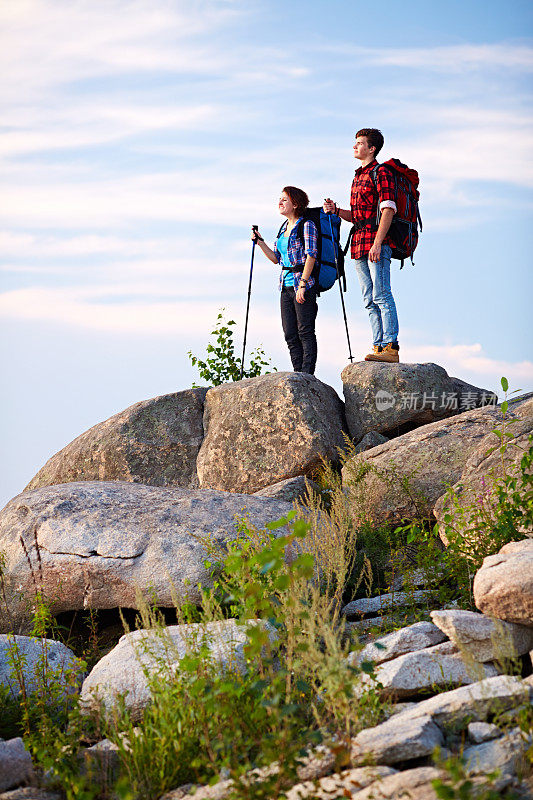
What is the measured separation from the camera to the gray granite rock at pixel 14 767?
4.27 m

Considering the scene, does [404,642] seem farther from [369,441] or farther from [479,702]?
[369,441]

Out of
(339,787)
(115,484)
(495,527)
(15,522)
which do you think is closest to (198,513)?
(115,484)

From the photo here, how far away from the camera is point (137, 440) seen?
10.5m

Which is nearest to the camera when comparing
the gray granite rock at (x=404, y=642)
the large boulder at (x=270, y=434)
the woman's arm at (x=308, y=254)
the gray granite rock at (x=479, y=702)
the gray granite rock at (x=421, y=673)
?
the gray granite rock at (x=479, y=702)

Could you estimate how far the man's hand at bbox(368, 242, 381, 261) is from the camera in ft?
32.1

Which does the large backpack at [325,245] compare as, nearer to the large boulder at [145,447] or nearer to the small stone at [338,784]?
the large boulder at [145,447]

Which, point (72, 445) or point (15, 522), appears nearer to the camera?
point (15, 522)

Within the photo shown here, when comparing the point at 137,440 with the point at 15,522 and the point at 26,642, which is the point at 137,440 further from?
the point at 26,642

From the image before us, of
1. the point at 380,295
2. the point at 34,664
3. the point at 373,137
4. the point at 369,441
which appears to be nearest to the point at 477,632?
the point at 34,664

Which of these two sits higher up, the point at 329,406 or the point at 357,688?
the point at 329,406

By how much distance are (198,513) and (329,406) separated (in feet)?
11.8

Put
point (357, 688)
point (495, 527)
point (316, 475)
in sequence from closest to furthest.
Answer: point (357, 688) → point (495, 527) → point (316, 475)

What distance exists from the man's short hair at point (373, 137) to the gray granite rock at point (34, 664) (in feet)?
23.4

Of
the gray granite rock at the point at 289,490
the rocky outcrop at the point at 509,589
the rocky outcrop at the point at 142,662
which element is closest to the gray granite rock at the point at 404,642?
the rocky outcrop at the point at 509,589
